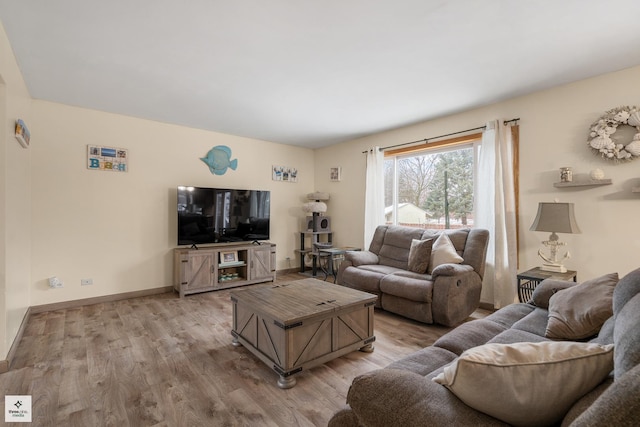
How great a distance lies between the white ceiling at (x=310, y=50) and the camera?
187 cm

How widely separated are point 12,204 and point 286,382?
8.48ft

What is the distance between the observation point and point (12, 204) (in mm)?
2393

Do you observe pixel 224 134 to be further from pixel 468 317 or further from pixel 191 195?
pixel 468 317

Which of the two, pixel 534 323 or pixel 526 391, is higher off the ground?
pixel 526 391

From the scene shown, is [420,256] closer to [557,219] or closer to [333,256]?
[557,219]

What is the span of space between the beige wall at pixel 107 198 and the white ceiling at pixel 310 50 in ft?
1.33

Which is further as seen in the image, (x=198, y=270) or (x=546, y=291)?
(x=198, y=270)

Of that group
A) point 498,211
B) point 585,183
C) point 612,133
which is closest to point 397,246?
point 498,211

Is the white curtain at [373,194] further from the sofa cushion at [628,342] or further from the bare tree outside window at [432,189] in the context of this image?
the sofa cushion at [628,342]

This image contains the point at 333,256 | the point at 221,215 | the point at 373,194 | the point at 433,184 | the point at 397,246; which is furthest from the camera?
the point at 333,256

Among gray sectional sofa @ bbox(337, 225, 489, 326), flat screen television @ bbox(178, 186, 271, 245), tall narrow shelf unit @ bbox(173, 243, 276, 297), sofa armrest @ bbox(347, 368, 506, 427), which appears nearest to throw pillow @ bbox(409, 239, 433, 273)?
gray sectional sofa @ bbox(337, 225, 489, 326)

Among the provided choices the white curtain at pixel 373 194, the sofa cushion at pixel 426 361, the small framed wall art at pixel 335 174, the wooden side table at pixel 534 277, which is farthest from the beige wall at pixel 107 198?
the wooden side table at pixel 534 277

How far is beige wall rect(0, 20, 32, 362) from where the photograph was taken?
6.91 feet

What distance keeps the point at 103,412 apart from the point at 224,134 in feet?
12.7
